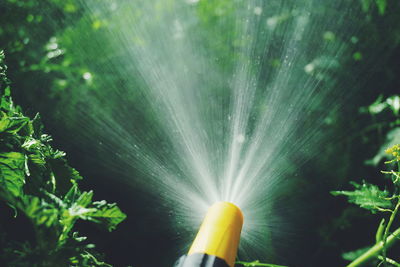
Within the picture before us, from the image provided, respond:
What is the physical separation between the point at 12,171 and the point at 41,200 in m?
0.09

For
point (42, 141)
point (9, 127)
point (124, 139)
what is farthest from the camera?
point (124, 139)

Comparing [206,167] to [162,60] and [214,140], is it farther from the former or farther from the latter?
[162,60]

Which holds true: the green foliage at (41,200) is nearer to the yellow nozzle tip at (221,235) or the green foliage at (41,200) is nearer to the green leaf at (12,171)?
the green leaf at (12,171)

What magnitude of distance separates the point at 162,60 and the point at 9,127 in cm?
117

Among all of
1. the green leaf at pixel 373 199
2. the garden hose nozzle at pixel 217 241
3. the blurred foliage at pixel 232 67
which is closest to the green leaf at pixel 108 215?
the garden hose nozzle at pixel 217 241

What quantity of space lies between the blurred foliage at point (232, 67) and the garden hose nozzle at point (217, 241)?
29.5 inches

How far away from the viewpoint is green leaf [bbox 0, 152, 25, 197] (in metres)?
0.56

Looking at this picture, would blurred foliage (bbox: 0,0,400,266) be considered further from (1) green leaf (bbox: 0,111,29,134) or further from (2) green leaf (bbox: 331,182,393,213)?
(1) green leaf (bbox: 0,111,29,134)

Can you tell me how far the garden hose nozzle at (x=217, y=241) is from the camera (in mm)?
579

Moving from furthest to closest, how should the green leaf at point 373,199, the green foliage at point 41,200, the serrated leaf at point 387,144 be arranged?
the serrated leaf at point 387,144, the green leaf at point 373,199, the green foliage at point 41,200

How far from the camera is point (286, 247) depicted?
5.06 feet

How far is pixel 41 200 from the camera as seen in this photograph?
0.52 m

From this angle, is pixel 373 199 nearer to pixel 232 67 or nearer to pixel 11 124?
pixel 11 124

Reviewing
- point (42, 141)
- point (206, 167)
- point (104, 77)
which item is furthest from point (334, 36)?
point (42, 141)
